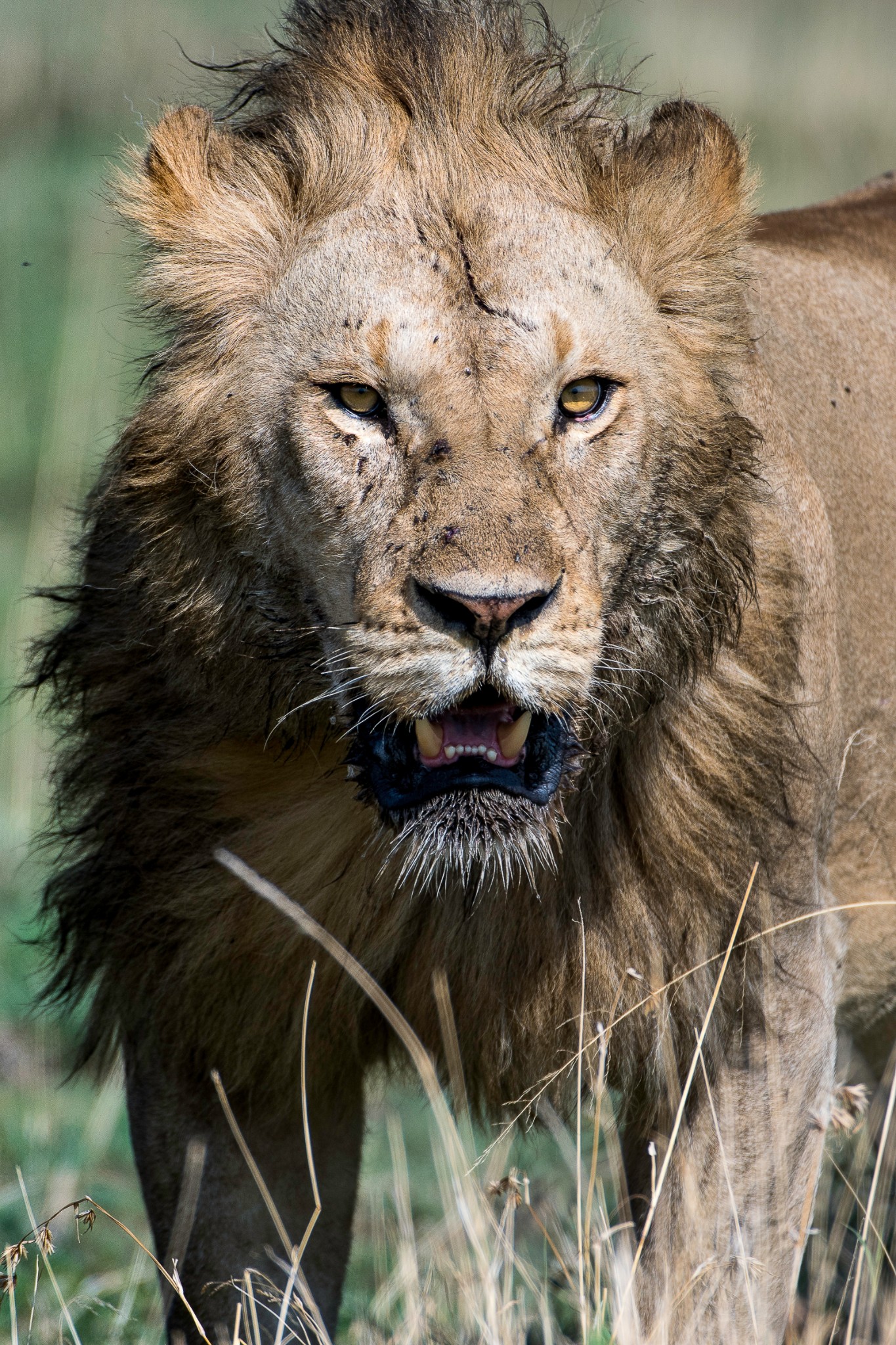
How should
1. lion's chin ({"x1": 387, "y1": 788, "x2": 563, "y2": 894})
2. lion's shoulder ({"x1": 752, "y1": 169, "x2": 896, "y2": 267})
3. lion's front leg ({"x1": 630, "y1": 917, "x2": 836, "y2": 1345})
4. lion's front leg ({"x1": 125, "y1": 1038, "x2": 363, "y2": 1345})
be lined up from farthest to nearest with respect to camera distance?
lion's shoulder ({"x1": 752, "y1": 169, "x2": 896, "y2": 267})
lion's front leg ({"x1": 125, "y1": 1038, "x2": 363, "y2": 1345})
lion's front leg ({"x1": 630, "y1": 917, "x2": 836, "y2": 1345})
lion's chin ({"x1": 387, "y1": 788, "x2": 563, "y2": 894})

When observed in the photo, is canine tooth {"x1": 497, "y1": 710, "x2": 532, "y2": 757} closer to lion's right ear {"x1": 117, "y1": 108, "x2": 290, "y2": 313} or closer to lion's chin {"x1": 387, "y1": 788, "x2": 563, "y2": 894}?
lion's chin {"x1": 387, "y1": 788, "x2": 563, "y2": 894}

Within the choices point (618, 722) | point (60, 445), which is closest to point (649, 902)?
point (618, 722)

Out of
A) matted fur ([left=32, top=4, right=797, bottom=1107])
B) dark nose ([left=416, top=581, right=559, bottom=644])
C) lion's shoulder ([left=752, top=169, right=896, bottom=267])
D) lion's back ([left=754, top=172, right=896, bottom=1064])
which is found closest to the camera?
dark nose ([left=416, top=581, right=559, bottom=644])

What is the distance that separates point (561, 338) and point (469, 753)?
2.26ft

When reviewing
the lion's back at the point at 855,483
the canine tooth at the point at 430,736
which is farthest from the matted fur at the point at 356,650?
the lion's back at the point at 855,483

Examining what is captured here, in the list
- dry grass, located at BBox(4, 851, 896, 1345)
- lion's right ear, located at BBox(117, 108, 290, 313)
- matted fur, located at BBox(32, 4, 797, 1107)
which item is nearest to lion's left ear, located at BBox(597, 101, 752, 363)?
matted fur, located at BBox(32, 4, 797, 1107)

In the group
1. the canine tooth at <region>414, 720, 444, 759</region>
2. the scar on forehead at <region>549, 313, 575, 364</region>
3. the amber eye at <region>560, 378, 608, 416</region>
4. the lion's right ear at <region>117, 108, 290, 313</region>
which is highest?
the lion's right ear at <region>117, 108, 290, 313</region>

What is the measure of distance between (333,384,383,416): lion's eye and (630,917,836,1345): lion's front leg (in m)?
1.29

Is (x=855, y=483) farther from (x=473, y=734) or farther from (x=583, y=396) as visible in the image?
(x=473, y=734)

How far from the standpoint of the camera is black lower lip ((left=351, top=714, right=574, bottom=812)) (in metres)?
2.71

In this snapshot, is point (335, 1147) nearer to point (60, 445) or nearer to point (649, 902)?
point (649, 902)

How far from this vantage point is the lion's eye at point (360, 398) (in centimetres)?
280

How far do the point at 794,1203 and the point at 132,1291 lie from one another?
193cm

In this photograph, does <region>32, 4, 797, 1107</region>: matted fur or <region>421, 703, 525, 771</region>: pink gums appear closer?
<region>421, 703, 525, 771</region>: pink gums
